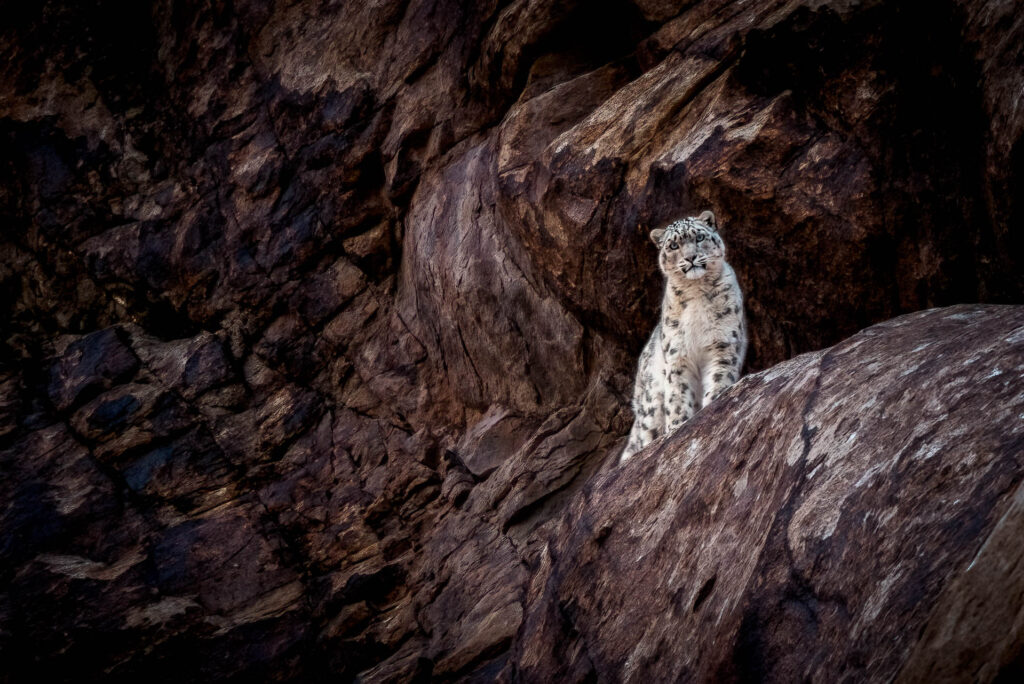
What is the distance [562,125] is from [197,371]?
9.12 metres

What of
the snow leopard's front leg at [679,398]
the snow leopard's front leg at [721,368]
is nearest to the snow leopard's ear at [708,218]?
the snow leopard's front leg at [721,368]

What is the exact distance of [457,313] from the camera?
14.3m

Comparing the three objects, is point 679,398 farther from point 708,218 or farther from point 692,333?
point 708,218

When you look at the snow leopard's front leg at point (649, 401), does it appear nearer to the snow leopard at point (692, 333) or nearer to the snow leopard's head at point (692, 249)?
the snow leopard at point (692, 333)

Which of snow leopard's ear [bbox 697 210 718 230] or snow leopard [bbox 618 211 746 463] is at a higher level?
snow leopard's ear [bbox 697 210 718 230]

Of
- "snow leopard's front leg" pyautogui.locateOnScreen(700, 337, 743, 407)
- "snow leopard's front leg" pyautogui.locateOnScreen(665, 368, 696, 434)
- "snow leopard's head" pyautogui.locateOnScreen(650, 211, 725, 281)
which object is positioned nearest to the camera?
"snow leopard's front leg" pyautogui.locateOnScreen(700, 337, 743, 407)

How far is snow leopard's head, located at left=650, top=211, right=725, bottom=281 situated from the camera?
845 cm

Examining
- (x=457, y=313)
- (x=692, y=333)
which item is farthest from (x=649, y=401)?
(x=457, y=313)

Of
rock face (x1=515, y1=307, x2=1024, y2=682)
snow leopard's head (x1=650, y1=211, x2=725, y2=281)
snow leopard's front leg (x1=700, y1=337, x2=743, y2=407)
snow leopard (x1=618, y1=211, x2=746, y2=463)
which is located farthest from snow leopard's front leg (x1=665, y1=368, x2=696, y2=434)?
snow leopard's head (x1=650, y1=211, x2=725, y2=281)

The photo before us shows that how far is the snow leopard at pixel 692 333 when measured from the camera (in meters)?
8.18

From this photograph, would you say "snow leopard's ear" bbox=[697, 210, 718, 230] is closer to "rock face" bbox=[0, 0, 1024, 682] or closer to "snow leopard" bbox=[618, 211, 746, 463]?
"snow leopard" bbox=[618, 211, 746, 463]

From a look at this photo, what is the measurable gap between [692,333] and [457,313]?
6.68 m

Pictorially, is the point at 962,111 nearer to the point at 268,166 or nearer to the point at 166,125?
the point at 268,166

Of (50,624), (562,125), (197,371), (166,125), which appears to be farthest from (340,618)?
(166,125)
